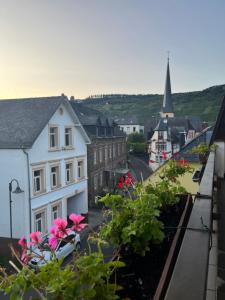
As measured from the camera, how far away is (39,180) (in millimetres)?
12117

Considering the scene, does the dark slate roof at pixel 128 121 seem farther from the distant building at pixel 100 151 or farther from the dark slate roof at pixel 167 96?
the distant building at pixel 100 151

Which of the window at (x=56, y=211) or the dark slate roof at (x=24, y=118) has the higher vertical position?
the dark slate roof at (x=24, y=118)

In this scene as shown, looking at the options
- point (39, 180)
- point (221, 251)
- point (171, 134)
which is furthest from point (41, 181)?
point (171, 134)

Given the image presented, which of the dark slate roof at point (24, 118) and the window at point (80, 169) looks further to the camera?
the window at point (80, 169)

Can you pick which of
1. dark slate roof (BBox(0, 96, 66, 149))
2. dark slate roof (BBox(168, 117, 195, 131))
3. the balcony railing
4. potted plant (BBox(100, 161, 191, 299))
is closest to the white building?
dark slate roof (BBox(0, 96, 66, 149))

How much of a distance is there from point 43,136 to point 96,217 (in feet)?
23.6

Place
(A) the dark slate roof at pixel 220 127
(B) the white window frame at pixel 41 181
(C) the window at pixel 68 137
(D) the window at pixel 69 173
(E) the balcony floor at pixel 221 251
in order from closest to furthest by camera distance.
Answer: (E) the balcony floor at pixel 221 251 → (A) the dark slate roof at pixel 220 127 → (B) the white window frame at pixel 41 181 → (C) the window at pixel 68 137 → (D) the window at pixel 69 173

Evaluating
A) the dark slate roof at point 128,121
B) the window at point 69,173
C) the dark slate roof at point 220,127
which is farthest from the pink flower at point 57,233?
the dark slate roof at point 128,121

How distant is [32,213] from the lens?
11398 mm

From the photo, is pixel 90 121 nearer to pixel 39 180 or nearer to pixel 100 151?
pixel 100 151

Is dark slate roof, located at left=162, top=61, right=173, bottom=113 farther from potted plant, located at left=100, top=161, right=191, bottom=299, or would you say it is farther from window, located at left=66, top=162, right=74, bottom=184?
potted plant, located at left=100, top=161, right=191, bottom=299

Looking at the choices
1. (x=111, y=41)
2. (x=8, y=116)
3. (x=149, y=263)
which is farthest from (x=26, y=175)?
(x=149, y=263)

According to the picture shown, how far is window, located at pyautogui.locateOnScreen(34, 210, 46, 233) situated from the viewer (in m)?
11.8

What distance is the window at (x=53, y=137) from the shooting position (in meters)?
12.8
